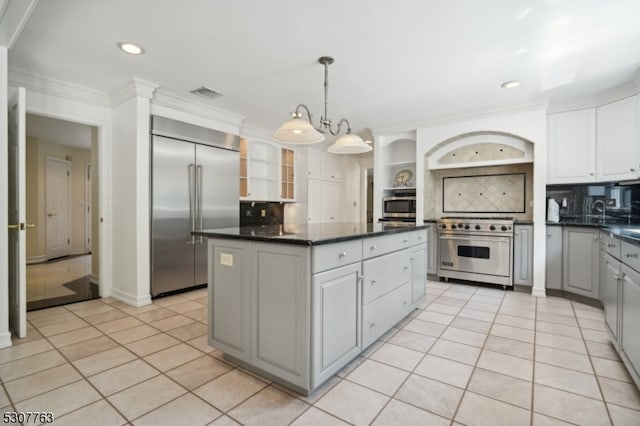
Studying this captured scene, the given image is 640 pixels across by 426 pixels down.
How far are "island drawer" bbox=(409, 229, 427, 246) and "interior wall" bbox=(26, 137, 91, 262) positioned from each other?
6.70 m

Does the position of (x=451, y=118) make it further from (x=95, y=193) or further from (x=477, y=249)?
(x=95, y=193)

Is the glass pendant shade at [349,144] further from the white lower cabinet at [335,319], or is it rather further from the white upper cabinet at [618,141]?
the white upper cabinet at [618,141]

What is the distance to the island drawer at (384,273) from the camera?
2.20 meters

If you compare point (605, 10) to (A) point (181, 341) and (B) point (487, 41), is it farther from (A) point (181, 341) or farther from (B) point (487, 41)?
(A) point (181, 341)

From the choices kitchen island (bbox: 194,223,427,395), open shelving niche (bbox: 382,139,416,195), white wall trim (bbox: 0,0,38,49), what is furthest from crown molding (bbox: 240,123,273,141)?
kitchen island (bbox: 194,223,427,395)

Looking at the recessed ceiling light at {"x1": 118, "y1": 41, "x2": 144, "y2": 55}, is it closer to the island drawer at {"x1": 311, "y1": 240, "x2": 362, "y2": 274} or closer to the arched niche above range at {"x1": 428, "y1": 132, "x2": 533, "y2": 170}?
the island drawer at {"x1": 311, "y1": 240, "x2": 362, "y2": 274}

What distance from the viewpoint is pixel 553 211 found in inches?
155

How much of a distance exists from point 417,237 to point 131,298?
3.15 metres

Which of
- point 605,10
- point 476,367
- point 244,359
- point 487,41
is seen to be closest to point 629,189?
point 605,10

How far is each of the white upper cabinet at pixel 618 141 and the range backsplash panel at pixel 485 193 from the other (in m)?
0.92

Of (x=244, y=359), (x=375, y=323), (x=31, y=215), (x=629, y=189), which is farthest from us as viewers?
(x=31, y=215)

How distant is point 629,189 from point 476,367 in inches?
130

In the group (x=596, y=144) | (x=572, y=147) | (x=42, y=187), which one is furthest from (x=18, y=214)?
(x=596, y=144)

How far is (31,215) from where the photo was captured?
5.71 m
